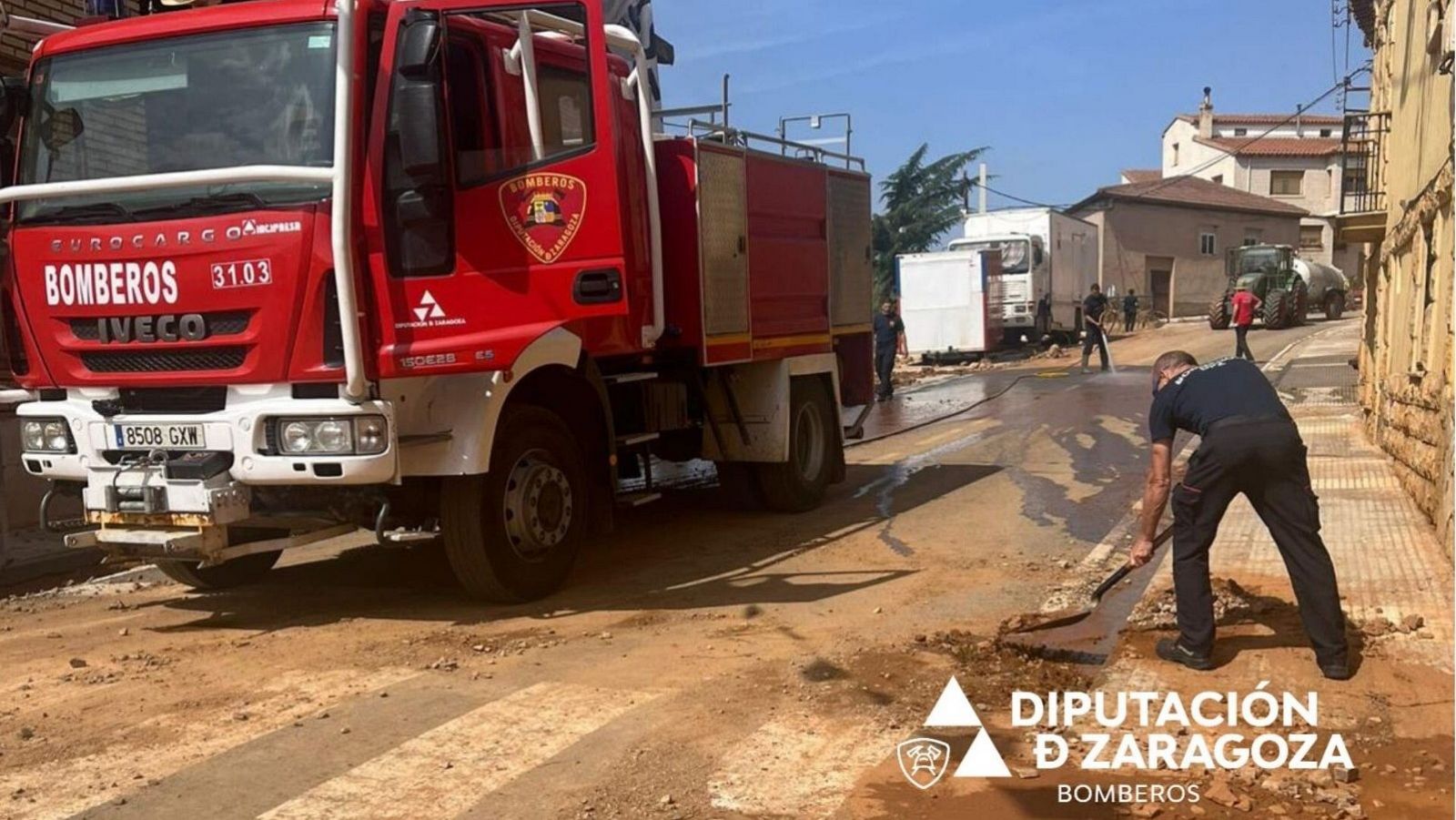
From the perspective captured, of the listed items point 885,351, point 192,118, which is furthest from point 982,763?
point 885,351

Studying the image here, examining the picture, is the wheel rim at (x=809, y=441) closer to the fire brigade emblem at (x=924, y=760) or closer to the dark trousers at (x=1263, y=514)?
the dark trousers at (x=1263, y=514)

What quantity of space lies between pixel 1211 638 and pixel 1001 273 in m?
26.1

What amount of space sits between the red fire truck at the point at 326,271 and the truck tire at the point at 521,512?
16 millimetres

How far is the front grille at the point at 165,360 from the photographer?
589 centimetres

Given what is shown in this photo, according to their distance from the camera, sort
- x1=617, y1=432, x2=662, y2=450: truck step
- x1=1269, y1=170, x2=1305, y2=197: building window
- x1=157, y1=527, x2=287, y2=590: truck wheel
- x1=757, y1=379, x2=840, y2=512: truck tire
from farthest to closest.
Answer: x1=1269, y1=170, x2=1305, y2=197: building window
x1=757, y1=379, x2=840, y2=512: truck tire
x1=617, y1=432, x2=662, y2=450: truck step
x1=157, y1=527, x2=287, y2=590: truck wheel

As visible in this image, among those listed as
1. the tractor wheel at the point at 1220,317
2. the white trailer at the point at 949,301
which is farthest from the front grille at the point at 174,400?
the tractor wheel at the point at 1220,317

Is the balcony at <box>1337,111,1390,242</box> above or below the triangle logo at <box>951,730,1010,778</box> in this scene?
above

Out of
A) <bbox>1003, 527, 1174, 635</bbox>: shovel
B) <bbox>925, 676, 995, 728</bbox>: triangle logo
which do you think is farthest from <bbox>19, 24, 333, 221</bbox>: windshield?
<bbox>1003, 527, 1174, 635</bbox>: shovel

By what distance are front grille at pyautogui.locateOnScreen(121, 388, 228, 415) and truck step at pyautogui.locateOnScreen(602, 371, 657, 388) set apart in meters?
2.25

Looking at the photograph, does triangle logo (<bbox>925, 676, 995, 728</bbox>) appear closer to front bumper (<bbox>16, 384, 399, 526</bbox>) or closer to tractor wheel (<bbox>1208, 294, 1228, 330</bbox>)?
front bumper (<bbox>16, 384, 399, 526</bbox>)

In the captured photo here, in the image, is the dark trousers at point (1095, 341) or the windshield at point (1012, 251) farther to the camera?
the windshield at point (1012, 251)

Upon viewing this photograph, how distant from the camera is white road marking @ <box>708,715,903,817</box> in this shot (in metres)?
3.94

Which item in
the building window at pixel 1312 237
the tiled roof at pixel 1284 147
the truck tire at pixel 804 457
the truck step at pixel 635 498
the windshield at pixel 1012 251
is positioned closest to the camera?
the truck step at pixel 635 498

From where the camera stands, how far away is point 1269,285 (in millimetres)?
35469
